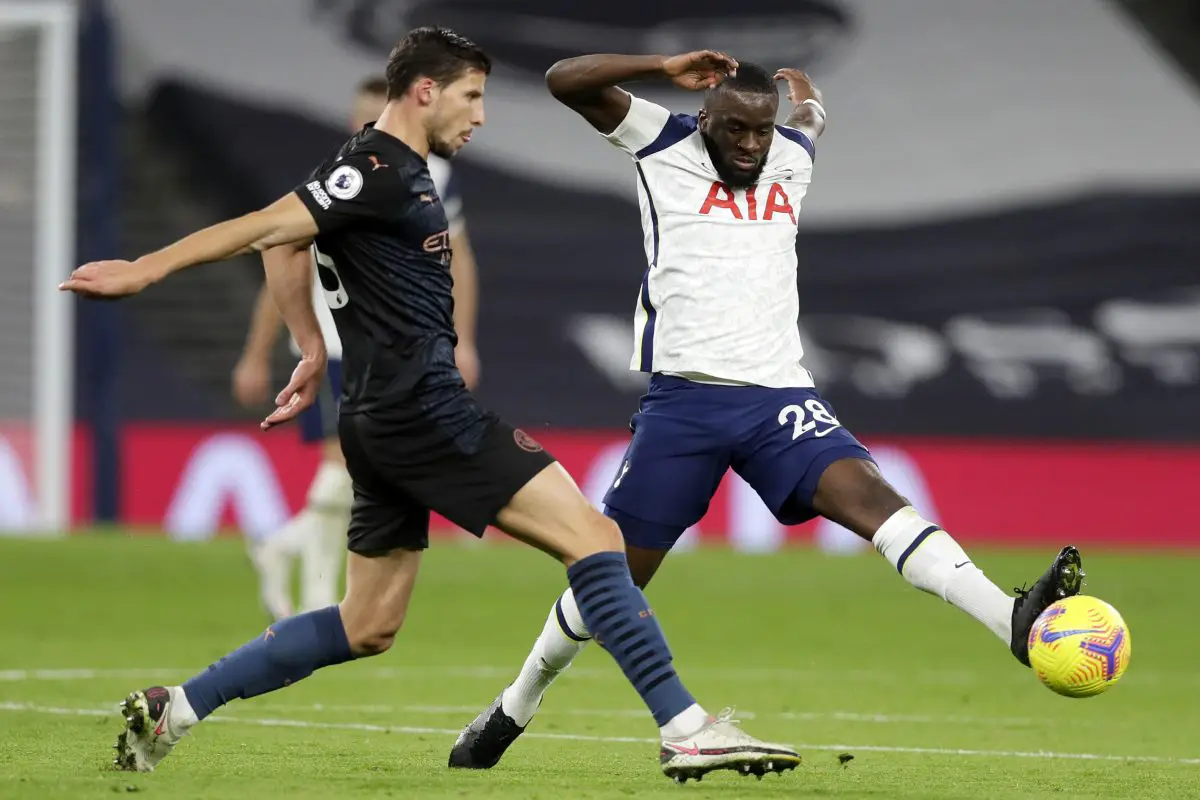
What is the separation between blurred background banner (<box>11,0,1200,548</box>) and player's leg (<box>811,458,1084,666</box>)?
36.0ft

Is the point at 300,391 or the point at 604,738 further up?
the point at 300,391

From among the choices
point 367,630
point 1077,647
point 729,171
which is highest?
point 729,171

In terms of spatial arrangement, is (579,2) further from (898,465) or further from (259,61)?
(898,465)

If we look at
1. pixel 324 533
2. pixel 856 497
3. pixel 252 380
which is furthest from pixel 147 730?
pixel 324 533

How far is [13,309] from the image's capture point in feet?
61.6

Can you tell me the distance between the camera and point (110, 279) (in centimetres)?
486

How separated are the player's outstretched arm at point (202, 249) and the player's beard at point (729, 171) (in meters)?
1.54

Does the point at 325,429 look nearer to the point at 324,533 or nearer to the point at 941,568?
the point at 324,533

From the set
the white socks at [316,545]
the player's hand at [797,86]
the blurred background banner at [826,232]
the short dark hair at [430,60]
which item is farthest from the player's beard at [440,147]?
the blurred background banner at [826,232]

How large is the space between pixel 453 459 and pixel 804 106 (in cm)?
219

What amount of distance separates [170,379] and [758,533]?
5826 millimetres

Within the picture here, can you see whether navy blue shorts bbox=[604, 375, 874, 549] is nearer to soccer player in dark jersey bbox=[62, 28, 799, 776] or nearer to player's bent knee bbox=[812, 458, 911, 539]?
player's bent knee bbox=[812, 458, 911, 539]

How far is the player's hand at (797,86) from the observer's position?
6910 millimetres

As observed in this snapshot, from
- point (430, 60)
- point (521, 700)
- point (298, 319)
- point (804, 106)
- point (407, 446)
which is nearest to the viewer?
point (407, 446)
